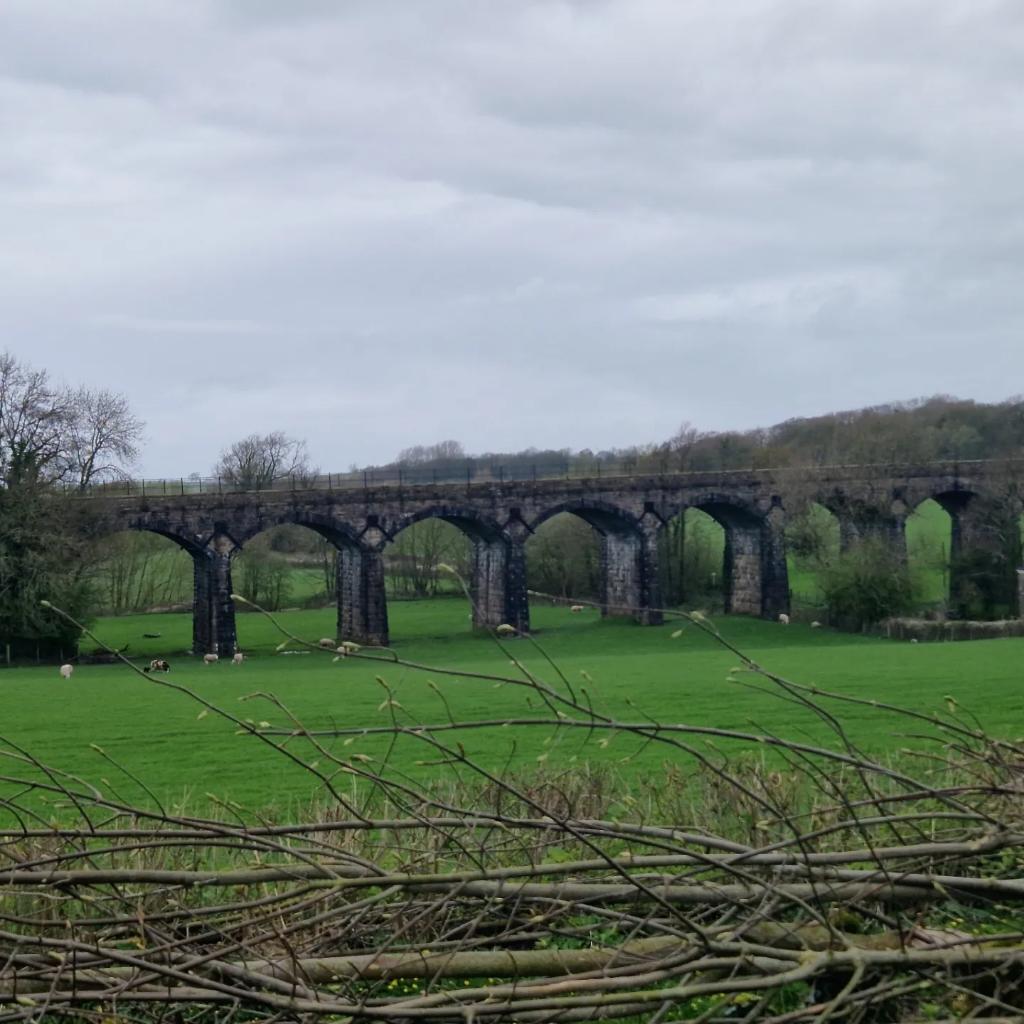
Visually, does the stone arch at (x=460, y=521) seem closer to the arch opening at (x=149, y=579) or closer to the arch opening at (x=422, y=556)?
the arch opening at (x=149, y=579)

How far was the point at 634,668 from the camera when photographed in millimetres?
25609

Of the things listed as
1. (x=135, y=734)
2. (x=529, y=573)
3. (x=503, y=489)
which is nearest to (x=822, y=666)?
(x=135, y=734)

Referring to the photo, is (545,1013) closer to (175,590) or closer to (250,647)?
(250,647)

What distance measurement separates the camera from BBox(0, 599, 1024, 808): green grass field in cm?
1342

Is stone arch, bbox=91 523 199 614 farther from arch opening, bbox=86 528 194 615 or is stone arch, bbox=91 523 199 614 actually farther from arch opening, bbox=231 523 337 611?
arch opening, bbox=231 523 337 611

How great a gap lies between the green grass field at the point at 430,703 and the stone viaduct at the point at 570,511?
2.67m

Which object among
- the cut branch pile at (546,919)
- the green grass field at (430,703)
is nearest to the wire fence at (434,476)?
the green grass field at (430,703)

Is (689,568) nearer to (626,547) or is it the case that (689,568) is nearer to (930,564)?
(626,547)

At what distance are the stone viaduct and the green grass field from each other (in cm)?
267

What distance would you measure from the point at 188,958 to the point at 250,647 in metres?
35.6

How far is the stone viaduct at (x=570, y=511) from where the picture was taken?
118 feet

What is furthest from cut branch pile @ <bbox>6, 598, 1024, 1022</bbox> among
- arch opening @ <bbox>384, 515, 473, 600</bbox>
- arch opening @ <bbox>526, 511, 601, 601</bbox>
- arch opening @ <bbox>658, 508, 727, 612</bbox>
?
arch opening @ <bbox>384, 515, 473, 600</bbox>

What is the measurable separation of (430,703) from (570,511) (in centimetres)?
2248

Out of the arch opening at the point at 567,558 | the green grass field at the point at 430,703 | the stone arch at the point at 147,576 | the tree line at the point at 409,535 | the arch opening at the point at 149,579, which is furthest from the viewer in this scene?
the arch opening at the point at 567,558
